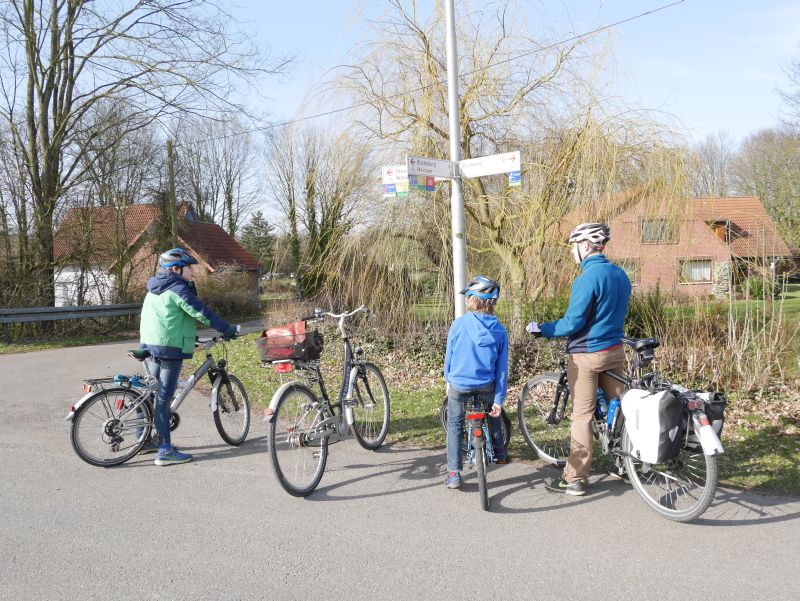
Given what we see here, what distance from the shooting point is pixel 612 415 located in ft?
14.6

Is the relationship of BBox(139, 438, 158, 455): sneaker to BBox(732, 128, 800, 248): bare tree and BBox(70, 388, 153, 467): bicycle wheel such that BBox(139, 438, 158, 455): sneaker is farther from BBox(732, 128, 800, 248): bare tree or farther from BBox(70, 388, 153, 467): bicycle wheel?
BBox(732, 128, 800, 248): bare tree

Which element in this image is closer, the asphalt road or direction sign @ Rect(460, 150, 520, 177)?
the asphalt road

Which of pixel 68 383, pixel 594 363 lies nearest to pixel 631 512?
pixel 594 363

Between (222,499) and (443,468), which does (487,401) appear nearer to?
(443,468)

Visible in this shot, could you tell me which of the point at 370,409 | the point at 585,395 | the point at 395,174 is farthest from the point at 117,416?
the point at 585,395

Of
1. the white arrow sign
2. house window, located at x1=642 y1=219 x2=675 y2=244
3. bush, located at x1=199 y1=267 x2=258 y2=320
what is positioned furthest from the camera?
bush, located at x1=199 y1=267 x2=258 y2=320

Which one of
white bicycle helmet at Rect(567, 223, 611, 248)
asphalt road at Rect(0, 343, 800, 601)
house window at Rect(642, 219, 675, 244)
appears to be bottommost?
asphalt road at Rect(0, 343, 800, 601)

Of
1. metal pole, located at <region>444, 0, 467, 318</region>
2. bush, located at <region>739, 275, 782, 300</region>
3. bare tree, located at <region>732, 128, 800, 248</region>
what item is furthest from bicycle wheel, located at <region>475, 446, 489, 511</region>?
bare tree, located at <region>732, 128, 800, 248</region>

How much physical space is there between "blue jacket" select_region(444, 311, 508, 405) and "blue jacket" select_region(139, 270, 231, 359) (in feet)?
7.10

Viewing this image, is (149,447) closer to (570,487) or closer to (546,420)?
(546,420)

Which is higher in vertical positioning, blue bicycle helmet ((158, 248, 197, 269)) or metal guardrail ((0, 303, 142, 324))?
blue bicycle helmet ((158, 248, 197, 269))

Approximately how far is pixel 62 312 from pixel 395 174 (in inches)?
545

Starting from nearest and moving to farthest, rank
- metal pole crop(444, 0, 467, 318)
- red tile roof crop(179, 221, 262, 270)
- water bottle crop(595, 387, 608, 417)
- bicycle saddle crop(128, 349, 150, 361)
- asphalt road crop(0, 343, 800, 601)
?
1. asphalt road crop(0, 343, 800, 601)
2. water bottle crop(595, 387, 608, 417)
3. bicycle saddle crop(128, 349, 150, 361)
4. metal pole crop(444, 0, 467, 318)
5. red tile roof crop(179, 221, 262, 270)

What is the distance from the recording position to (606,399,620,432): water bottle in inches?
175
